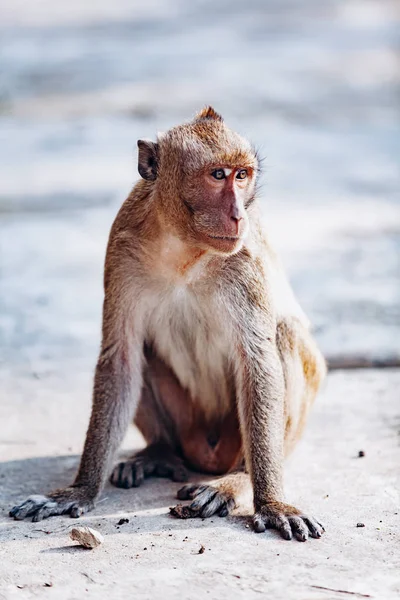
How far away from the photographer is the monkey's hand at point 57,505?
229 inches

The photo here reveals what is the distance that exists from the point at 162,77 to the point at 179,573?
15453 mm

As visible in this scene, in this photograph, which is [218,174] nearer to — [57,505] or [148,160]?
[148,160]

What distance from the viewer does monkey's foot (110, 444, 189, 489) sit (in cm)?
639

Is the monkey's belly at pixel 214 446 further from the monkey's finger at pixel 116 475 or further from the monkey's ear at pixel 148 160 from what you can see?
the monkey's ear at pixel 148 160

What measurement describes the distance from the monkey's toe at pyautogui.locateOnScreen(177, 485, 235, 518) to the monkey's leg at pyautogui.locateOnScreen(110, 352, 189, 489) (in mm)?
500

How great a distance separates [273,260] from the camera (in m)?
6.52

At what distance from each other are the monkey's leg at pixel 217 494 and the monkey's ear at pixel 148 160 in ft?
5.24

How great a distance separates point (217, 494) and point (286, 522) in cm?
51

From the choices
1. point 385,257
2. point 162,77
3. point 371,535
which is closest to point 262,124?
point 162,77

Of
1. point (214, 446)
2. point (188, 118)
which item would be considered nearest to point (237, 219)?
point (214, 446)

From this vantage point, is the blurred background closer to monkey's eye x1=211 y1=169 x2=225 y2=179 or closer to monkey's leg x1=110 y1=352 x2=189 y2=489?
monkey's eye x1=211 y1=169 x2=225 y2=179

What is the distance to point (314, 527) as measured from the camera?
18.2 feet

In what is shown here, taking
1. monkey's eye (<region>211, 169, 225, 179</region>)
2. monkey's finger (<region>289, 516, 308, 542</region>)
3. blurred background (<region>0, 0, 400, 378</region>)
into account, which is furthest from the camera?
blurred background (<region>0, 0, 400, 378</region>)

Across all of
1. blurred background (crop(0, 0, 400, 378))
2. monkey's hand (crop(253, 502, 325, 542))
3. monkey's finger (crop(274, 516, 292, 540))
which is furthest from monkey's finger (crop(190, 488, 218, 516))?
blurred background (crop(0, 0, 400, 378))
